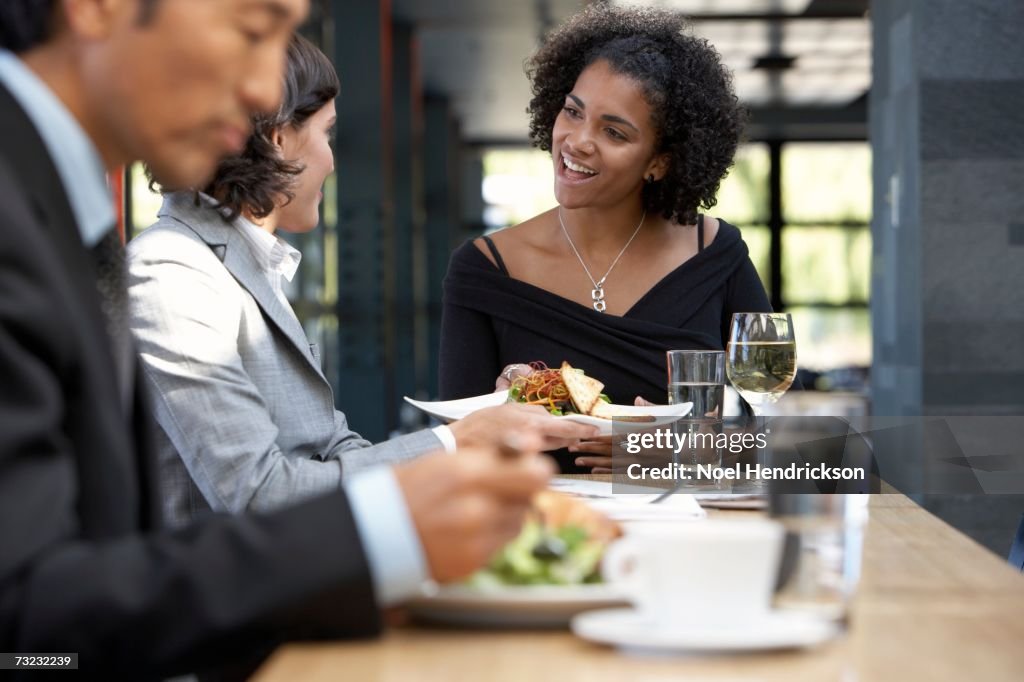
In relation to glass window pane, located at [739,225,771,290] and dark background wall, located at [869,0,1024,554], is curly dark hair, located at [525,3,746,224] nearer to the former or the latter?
dark background wall, located at [869,0,1024,554]

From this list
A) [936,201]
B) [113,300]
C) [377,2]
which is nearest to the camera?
[113,300]

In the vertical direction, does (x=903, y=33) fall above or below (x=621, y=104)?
above

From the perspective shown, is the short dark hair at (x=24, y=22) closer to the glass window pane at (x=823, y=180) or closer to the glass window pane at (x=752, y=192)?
the glass window pane at (x=752, y=192)

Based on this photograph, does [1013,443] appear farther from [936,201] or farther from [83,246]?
[83,246]

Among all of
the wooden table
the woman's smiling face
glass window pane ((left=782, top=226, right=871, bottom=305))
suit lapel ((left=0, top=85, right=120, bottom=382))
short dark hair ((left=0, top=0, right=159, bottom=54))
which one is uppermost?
glass window pane ((left=782, top=226, right=871, bottom=305))

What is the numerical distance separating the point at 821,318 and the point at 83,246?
1651 centimetres

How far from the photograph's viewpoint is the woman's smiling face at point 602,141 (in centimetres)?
284

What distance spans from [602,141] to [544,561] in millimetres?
1918

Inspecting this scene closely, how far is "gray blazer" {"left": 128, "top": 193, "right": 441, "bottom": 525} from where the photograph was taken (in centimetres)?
164

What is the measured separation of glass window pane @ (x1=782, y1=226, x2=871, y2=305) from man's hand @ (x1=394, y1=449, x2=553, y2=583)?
16451 mm

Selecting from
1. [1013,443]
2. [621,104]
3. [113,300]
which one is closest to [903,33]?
[1013,443]

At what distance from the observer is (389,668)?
2.90 ft

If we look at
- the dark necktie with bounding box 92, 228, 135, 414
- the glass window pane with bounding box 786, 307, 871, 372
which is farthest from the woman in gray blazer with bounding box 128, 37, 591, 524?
the glass window pane with bounding box 786, 307, 871, 372

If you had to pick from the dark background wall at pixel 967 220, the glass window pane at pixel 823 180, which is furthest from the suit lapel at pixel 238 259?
the glass window pane at pixel 823 180
